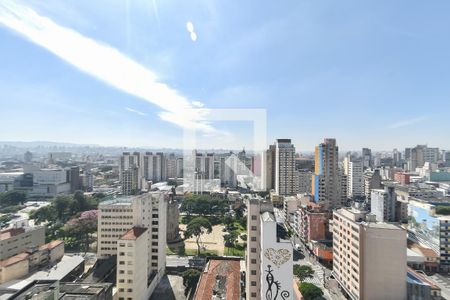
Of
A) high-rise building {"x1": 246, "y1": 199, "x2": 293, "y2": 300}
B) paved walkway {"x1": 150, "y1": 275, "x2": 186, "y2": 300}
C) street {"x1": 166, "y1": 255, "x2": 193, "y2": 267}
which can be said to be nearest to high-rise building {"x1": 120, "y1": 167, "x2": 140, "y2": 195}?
street {"x1": 166, "y1": 255, "x2": 193, "y2": 267}

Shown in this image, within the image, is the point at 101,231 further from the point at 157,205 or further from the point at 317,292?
the point at 317,292

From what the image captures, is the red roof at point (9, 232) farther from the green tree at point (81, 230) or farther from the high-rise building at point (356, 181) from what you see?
the high-rise building at point (356, 181)

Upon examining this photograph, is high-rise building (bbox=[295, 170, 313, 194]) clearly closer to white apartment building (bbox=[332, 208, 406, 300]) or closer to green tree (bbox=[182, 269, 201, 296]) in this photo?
white apartment building (bbox=[332, 208, 406, 300])

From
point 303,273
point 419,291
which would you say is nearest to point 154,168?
point 303,273

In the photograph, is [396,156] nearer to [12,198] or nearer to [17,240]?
[17,240]

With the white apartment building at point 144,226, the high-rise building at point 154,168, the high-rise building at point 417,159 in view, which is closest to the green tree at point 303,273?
the white apartment building at point 144,226

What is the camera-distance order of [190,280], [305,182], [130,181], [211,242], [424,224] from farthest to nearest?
[305,182] < [130,181] < [211,242] < [424,224] < [190,280]

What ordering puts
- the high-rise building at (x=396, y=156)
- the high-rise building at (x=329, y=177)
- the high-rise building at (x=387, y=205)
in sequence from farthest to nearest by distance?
the high-rise building at (x=396, y=156), the high-rise building at (x=329, y=177), the high-rise building at (x=387, y=205)
